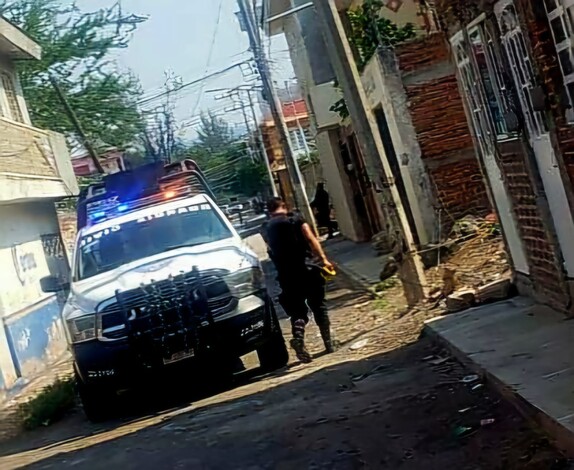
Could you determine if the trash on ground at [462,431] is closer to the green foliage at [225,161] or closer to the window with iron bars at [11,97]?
the window with iron bars at [11,97]

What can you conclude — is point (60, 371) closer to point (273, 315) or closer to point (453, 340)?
point (273, 315)

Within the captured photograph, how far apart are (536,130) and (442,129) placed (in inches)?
338

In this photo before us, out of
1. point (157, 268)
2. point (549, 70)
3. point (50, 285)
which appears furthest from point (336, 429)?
point (50, 285)

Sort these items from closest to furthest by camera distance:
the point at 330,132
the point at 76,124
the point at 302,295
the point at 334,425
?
1. the point at 334,425
2. the point at 302,295
3. the point at 330,132
4. the point at 76,124

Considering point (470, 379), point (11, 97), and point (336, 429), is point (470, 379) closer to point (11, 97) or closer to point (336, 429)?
point (336, 429)

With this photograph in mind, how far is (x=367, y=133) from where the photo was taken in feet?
44.3

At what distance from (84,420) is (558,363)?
594 cm

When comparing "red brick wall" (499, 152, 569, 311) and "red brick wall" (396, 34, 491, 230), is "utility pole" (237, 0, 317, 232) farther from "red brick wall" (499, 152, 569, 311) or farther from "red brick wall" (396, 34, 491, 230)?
"red brick wall" (499, 152, 569, 311)

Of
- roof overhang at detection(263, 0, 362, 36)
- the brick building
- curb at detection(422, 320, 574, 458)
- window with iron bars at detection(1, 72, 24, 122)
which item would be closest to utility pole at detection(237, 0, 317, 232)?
roof overhang at detection(263, 0, 362, 36)

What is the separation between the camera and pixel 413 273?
13586 mm

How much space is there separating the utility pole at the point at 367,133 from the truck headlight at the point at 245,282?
304cm

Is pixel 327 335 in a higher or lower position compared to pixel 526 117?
lower

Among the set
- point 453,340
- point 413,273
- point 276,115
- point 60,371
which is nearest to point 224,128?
point 276,115

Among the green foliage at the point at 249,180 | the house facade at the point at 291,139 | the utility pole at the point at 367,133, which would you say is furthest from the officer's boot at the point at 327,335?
the green foliage at the point at 249,180
